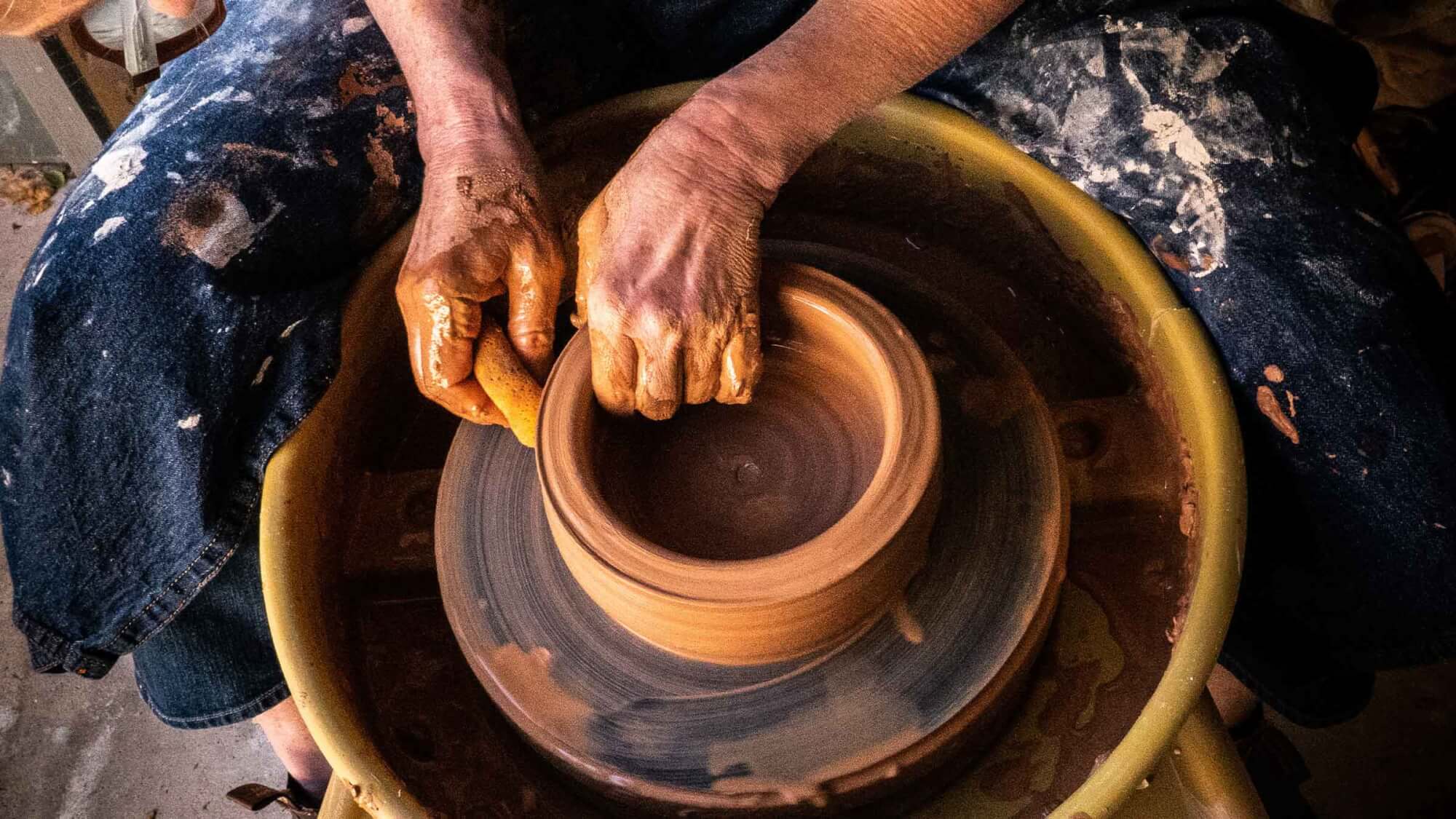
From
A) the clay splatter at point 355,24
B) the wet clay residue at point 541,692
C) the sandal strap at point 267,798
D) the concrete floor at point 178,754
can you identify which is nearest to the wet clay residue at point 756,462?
the wet clay residue at point 541,692

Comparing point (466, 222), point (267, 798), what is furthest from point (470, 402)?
point (267, 798)

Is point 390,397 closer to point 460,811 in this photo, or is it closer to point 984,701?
point 460,811

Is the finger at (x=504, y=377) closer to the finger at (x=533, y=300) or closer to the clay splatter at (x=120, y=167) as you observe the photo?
the finger at (x=533, y=300)

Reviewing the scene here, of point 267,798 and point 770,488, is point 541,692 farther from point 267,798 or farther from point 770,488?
point 267,798

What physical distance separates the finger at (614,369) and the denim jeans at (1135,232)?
0.45 metres

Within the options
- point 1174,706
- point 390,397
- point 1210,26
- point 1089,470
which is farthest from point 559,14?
point 1174,706

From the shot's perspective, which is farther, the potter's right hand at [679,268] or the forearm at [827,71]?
the forearm at [827,71]

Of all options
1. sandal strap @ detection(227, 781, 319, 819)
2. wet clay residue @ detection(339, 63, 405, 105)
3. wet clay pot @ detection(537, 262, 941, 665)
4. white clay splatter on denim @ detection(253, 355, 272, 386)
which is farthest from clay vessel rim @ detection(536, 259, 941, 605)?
sandal strap @ detection(227, 781, 319, 819)

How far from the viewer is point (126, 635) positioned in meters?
1.47

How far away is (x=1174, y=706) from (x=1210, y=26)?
0.95 m

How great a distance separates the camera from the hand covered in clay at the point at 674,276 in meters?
1.28

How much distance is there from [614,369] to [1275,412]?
0.89 m

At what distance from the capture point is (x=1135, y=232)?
5.21 ft

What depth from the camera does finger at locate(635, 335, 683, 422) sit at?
4.19ft
